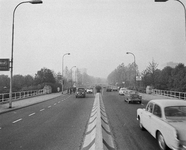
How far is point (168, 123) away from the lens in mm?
5008

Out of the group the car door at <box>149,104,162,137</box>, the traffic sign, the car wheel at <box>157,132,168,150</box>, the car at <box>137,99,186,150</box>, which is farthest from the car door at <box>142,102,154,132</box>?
the traffic sign

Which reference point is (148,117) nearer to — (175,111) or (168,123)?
(175,111)

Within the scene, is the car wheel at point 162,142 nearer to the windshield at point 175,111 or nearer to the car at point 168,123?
the car at point 168,123

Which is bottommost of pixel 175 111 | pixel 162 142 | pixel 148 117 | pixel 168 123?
pixel 162 142

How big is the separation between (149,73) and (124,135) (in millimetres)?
42982

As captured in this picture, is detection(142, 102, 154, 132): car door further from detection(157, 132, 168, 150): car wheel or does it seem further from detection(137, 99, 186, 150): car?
detection(157, 132, 168, 150): car wheel

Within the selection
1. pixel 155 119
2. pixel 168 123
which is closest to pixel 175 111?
pixel 155 119

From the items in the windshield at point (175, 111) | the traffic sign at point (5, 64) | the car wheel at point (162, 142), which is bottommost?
the car wheel at point (162, 142)

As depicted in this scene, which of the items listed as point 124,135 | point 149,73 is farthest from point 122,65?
point 124,135

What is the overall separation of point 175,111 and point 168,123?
0.95 meters

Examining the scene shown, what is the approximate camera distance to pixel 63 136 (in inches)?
264

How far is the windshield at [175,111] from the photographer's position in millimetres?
5606

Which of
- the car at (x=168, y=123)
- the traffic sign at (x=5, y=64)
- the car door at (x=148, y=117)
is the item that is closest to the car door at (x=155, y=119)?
the car at (x=168, y=123)

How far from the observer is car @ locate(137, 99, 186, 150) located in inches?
172
